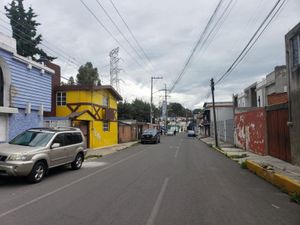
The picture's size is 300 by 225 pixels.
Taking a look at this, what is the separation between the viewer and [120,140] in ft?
120

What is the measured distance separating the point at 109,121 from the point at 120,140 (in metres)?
5.23

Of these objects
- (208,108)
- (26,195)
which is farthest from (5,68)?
(208,108)

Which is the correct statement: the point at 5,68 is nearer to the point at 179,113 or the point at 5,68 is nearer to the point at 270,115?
the point at 270,115

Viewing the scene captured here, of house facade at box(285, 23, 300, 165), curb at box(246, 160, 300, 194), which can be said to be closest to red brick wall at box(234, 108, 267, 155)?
house facade at box(285, 23, 300, 165)

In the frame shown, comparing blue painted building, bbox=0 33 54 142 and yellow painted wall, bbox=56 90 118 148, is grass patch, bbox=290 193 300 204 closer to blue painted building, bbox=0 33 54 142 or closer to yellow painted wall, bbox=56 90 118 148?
blue painted building, bbox=0 33 54 142

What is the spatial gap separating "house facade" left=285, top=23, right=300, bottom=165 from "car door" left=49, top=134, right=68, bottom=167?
9.84 metres

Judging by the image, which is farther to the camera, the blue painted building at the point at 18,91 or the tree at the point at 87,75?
the tree at the point at 87,75

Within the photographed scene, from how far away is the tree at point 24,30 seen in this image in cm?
4119

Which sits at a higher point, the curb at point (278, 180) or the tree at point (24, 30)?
the tree at point (24, 30)

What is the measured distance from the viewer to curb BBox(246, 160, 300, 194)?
27.3 ft

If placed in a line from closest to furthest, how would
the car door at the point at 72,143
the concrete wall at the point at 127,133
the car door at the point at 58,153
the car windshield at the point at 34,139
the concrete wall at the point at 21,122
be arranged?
the car windshield at the point at 34,139, the car door at the point at 58,153, the car door at the point at 72,143, the concrete wall at the point at 21,122, the concrete wall at the point at 127,133

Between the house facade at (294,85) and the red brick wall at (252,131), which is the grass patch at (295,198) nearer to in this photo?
the house facade at (294,85)

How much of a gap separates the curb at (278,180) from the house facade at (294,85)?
2.03 m

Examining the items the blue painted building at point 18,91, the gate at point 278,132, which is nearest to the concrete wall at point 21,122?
the blue painted building at point 18,91
